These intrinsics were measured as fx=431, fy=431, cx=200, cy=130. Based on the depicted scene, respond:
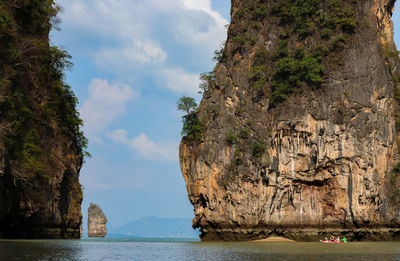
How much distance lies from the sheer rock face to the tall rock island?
12.6 m

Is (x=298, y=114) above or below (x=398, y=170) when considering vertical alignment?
above

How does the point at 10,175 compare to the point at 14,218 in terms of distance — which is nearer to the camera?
the point at 10,175

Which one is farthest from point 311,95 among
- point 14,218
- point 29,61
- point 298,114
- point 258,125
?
point 14,218

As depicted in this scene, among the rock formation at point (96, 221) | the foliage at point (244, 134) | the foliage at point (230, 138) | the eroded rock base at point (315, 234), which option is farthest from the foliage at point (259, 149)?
the rock formation at point (96, 221)

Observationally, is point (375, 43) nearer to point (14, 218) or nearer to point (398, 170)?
point (398, 170)

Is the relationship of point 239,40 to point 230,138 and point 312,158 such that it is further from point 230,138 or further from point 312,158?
point 312,158

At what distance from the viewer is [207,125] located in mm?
45438

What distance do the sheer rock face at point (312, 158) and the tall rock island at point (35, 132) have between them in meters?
12.6

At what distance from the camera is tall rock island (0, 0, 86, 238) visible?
29.0m

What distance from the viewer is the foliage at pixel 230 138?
43.1m

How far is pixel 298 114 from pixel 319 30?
32.5 feet

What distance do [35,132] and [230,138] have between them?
61.3ft

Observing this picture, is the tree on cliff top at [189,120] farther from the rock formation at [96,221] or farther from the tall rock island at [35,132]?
the rock formation at [96,221]

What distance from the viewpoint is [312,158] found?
41031 millimetres
